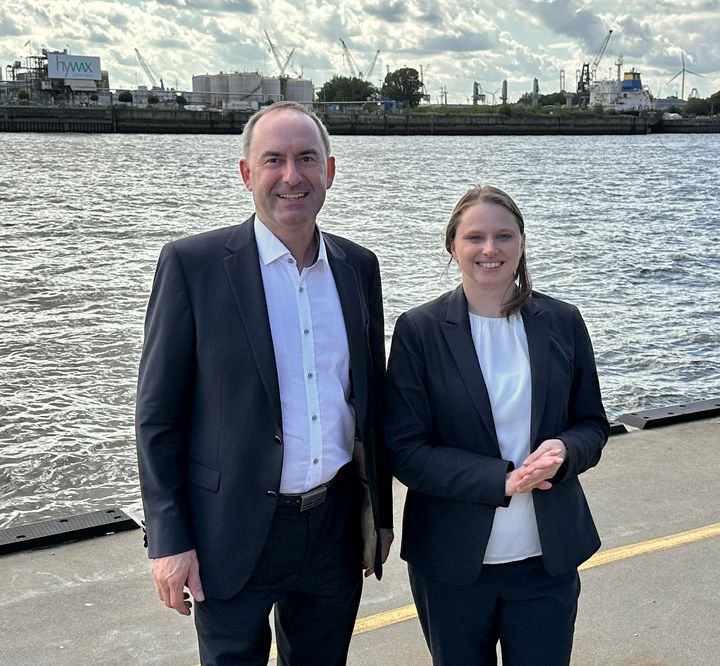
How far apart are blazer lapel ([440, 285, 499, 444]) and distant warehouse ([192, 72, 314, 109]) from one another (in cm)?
15479

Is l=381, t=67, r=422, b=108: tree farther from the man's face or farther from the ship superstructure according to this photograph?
the man's face

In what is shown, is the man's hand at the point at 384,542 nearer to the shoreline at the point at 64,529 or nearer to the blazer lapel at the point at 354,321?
the blazer lapel at the point at 354,321

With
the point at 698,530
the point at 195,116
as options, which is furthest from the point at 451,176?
the point at 195,116

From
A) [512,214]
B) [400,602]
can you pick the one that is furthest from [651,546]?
[512,214]

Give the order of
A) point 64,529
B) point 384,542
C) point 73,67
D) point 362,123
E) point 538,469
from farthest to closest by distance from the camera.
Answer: point 73,67 → point 362,123 → point 64,529 → point 384,542 → point 538,469

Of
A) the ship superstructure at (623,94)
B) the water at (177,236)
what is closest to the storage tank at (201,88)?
the ship superstructure at (623,94)

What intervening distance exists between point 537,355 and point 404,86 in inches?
6049

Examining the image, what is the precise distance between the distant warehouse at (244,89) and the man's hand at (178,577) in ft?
508

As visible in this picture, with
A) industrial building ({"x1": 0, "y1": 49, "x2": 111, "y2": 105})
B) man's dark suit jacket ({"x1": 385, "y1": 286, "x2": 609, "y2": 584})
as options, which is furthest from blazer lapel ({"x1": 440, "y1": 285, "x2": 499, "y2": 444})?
industrial building ({"x1": 0, "y1": 49, "x2": 111, "y2": 105})

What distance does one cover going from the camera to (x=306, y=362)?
8.77 ft

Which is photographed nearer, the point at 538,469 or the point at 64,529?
the point at 538,469

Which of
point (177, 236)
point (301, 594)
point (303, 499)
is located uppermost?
point (303, 499)

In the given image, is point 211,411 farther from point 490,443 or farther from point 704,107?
point 704,107

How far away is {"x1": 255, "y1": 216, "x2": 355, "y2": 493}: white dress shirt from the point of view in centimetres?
267
